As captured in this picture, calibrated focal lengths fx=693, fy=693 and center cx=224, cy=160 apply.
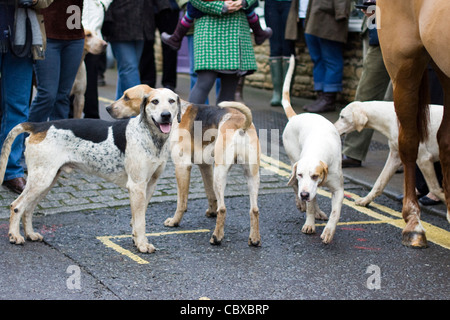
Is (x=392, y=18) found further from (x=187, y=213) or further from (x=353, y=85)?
(x=353, y=85)

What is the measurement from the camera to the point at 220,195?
16.1 ft

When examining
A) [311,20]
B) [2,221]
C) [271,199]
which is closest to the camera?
[2,221]

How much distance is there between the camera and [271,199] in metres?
6.36

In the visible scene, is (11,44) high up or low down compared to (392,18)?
down

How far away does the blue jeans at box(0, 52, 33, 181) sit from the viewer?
5.92 metres

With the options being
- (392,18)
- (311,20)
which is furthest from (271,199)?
(311,20)

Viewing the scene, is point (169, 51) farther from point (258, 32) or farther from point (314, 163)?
point (314, 163)

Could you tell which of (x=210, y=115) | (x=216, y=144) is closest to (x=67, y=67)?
(x=210, y=115)

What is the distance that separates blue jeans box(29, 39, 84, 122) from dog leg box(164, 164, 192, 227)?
1.90m

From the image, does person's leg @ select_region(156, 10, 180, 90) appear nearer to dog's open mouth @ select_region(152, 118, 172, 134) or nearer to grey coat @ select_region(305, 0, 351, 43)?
grey coat @ select_region(305, 0, 351, 43)

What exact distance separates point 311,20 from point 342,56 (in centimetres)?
107

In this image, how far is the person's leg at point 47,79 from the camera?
6.44 metres

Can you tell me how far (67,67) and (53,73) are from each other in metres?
0.27
